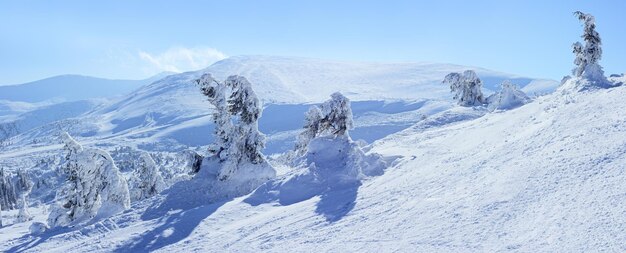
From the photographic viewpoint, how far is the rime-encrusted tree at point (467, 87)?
48594mm

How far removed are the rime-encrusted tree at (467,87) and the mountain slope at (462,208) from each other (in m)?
25.2

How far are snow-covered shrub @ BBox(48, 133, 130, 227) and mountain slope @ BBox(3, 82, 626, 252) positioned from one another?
3530 millimetres

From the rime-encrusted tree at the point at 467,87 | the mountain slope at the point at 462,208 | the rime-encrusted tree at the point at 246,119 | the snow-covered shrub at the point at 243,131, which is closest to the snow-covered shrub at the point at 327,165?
the mountain slope at the point at 462,208

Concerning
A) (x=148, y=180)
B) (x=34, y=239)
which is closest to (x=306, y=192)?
(x=34, y=239)

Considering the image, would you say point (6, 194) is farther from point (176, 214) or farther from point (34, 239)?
point (176, 214)

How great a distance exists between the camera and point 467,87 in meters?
48.8

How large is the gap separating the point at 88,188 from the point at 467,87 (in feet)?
125

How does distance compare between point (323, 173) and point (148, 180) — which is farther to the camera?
point (148, 180)

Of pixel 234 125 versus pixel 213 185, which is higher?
pixel 234 125

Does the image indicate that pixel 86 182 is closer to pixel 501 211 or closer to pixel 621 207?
pixel 501 211

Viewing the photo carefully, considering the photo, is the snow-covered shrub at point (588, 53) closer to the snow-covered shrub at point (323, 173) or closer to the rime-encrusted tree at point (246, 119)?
the snow-covered shrub at point (323, 173)

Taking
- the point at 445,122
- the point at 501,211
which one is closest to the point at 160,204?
Answer: the point at 501,211

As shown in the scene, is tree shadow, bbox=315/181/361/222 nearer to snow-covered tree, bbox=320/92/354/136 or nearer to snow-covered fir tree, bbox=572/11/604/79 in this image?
snow-covered tree, bbox=320/92/354/136

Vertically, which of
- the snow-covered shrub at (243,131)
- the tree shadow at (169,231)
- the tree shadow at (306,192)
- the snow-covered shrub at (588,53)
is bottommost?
the tree shadow at (169,231)
